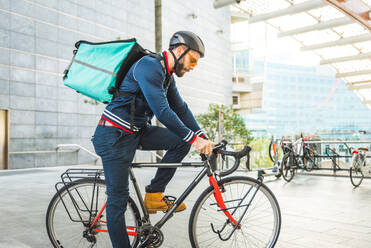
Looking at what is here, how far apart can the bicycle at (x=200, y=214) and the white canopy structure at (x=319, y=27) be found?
17776 millimetres

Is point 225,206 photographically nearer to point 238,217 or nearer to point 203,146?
point 238,217

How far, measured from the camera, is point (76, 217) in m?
2.96

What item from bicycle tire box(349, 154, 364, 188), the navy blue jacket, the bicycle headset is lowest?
bicycle tire box(349, 154, 364, 188)

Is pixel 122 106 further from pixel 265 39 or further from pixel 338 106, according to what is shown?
pixel 338 106

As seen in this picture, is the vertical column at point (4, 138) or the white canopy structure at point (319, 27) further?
the white canopy structure at point (319, 27)

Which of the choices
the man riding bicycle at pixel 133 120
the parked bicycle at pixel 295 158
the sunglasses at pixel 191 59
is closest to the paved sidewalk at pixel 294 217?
the man riding bicycle at pixel 133 120

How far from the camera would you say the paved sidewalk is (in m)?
3.67

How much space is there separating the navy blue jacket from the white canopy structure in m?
17.8

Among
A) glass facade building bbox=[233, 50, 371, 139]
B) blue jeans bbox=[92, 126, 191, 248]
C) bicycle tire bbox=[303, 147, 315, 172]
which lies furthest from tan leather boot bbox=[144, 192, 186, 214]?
glass facade building bbox=[233, 50, 371, 139]

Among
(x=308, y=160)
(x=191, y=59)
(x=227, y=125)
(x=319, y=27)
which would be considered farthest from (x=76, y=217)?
(x=319, y=27)

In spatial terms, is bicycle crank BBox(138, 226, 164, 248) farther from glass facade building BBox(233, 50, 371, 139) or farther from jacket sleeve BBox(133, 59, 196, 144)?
glass facade building BBox(233, 50, 371, 139)

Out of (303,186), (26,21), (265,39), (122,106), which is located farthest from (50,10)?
(265,39)

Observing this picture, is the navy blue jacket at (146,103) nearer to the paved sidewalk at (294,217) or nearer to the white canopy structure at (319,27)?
the paved sidewalk at (294,217)

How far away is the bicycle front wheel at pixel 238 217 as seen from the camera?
265 cm
